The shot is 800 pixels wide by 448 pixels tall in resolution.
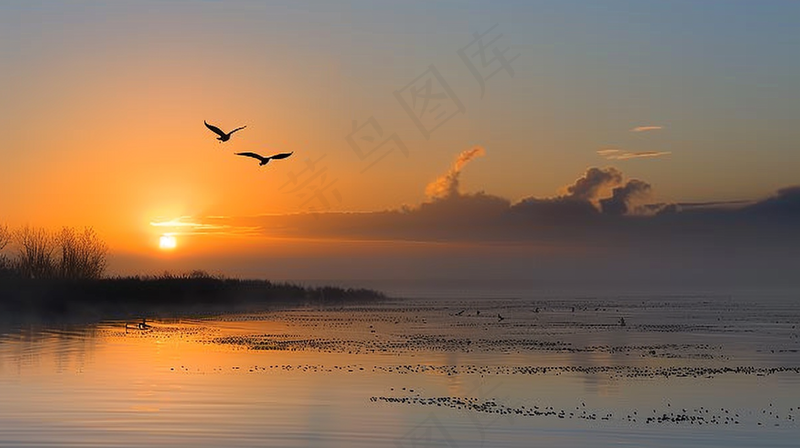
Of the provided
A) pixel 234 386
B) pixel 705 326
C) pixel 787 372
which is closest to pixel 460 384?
Result: pixel 234 386

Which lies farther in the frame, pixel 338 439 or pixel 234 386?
pixel 234 386

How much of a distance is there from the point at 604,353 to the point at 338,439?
27882 mm

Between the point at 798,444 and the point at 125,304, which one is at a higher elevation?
the point at 125,304

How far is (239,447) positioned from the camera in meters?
23.5

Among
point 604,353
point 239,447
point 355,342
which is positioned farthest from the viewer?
point 355,342

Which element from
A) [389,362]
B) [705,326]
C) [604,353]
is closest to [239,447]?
[389,362]

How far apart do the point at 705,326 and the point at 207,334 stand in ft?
124

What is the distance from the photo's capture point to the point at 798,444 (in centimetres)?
2450

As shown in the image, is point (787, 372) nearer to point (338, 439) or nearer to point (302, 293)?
point (338, 439)

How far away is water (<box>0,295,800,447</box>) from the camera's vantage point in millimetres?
25422

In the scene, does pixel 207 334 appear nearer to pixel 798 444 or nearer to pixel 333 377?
pixel 333 377

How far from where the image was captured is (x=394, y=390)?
33781 millimetres

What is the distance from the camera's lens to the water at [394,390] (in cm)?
2542

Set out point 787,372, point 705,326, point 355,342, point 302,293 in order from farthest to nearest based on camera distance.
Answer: point 302,293 → point 705,326 → point 355,342 → point 787,372
